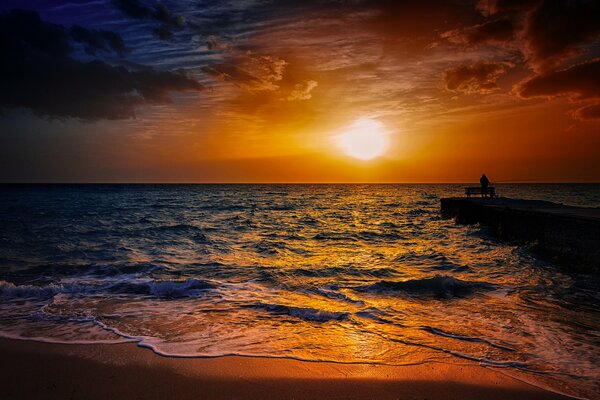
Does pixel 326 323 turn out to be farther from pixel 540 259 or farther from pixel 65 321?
pixel 540 259

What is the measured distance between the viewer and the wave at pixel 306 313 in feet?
26.9

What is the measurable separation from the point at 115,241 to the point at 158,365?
18.3 meters

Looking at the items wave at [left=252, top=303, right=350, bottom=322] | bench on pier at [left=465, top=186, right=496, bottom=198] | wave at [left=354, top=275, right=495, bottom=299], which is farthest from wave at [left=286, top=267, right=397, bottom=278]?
bench on pier at [left=465, top=186, right=496, bottom=198]

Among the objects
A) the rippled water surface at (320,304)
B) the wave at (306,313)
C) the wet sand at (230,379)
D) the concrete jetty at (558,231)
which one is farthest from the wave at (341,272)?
the wet sand at (230,379)

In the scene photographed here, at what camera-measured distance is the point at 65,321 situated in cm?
796

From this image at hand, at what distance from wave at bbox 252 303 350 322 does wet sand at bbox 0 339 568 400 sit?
7.93ft

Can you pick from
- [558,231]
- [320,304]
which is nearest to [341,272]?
[320,304]

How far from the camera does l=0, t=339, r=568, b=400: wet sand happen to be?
4.80 metres

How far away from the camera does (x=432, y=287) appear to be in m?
11.1

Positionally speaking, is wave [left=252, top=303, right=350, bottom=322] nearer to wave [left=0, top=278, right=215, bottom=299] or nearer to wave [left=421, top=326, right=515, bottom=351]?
wave [left=421, top=326, right=515, bottom=351]

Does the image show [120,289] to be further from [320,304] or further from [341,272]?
[341,272]

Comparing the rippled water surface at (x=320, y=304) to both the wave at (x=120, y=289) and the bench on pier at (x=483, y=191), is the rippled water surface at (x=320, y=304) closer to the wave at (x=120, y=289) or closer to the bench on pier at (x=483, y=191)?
the wave at (x=120, y=289)

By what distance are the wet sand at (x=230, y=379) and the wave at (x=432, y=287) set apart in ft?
17.1

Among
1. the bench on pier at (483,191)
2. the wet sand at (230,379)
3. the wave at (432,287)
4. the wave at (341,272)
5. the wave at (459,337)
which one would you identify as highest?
the bench on pier at (483,191)
